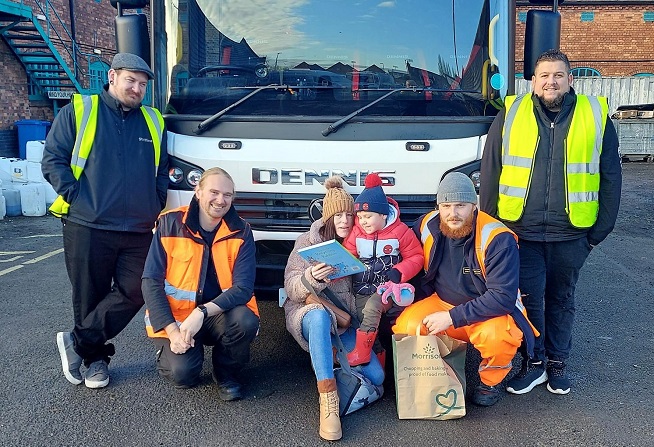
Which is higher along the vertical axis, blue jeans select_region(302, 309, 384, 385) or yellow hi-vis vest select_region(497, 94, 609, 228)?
yellow hi-vis vest select_region(497, 94, 609, 228)

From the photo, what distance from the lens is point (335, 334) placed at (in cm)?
344

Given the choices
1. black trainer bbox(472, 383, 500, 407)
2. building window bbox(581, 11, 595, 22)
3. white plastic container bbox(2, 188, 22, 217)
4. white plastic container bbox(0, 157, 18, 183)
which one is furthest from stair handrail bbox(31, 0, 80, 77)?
building window bbox(581, 11, 595, 22)

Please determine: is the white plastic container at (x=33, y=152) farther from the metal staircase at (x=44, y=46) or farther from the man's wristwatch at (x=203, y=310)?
the man's wristwatch at (x=203, y=310)

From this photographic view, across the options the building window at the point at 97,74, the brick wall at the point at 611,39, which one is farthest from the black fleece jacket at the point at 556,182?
the brick wall at the point at 611,39

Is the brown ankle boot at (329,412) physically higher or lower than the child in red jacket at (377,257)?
lower

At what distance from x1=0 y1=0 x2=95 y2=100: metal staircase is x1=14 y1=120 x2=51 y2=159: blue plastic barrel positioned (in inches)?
48.5

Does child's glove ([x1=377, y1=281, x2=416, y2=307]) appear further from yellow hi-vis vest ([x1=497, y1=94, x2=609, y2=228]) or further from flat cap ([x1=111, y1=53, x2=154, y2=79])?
flat cap ([x1=111, y1=53, x2=154, y2=79])

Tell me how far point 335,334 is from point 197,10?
2369 mm

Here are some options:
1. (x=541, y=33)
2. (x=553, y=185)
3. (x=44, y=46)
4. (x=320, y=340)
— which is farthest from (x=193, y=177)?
(x=44, y=46)

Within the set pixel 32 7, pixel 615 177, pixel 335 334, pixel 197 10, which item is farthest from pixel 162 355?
pixel 32 7

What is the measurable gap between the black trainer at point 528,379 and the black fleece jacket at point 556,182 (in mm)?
778

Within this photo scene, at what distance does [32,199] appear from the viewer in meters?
9.66

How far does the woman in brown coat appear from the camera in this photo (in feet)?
10.5

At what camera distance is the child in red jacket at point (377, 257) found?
3.44 meters
